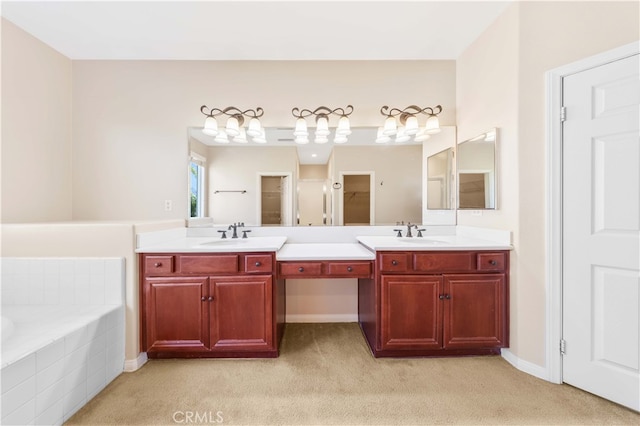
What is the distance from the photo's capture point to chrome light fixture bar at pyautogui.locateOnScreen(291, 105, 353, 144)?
94.3 inches

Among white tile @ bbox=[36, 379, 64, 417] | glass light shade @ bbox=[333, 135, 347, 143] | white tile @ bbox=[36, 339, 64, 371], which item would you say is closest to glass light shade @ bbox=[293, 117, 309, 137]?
glass light shade @ bbox=[333, 135, 347, 143]

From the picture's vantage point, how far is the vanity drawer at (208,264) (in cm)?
188

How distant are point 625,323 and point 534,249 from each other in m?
0.55

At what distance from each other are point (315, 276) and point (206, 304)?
79cm

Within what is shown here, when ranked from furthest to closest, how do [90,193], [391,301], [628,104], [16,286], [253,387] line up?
1. [90,193]
2. [391,301]
3. [16,286]
4. [253,387]
5. [628,104]

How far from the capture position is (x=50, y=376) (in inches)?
51.9

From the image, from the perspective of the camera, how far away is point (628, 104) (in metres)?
1.45

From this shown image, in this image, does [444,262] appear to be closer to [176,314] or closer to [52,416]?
[176,314]

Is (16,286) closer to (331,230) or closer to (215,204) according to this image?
(215,204)

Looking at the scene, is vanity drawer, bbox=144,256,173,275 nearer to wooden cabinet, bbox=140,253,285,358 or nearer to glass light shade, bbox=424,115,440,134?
wooden cabinet, bbox=140,253,285,358

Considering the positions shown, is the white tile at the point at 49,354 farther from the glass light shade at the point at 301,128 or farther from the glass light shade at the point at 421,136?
the glass light shade at the point at 421,136

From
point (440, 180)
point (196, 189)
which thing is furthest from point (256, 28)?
point (440, 180)

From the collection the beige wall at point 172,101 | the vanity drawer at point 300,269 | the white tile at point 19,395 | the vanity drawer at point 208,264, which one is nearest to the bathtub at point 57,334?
the white tile at point 19,395

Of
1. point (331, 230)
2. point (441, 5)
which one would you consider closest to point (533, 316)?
point (331, 230)
